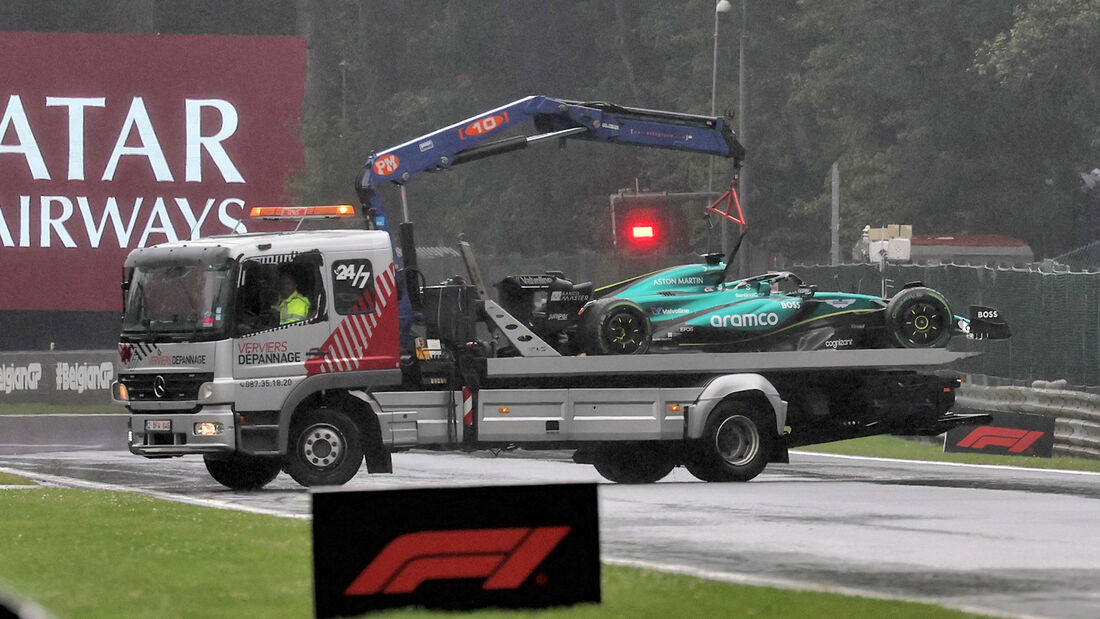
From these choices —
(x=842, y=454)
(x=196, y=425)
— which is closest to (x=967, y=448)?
(x=842, y=454)

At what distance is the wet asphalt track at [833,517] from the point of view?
12773mm

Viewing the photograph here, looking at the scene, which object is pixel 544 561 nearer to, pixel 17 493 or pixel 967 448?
pixel 17 493

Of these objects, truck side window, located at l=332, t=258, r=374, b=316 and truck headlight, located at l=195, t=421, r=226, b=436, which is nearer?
truck headlight, located at l=195, t=421, r=226, b=436

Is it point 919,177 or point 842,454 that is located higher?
point 919,177

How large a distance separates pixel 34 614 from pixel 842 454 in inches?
891

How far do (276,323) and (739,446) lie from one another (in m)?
4.98

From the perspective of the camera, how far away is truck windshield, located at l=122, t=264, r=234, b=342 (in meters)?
20.0

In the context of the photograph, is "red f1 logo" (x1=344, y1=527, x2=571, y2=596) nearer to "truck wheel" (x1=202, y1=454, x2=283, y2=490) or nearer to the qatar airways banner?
"truck wheel" (x1=202, y1=454, x2=283, y2=490)

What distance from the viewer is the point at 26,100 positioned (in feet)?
154

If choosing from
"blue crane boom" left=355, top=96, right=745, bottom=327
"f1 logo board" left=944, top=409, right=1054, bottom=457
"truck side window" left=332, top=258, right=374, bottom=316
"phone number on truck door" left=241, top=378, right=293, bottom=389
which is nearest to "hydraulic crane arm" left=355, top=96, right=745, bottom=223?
"blue crane boom" left=355, top=96, right=745, bottom=327

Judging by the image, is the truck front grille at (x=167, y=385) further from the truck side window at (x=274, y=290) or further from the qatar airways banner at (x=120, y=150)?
the qatar airways banner at (x=120, y=150)

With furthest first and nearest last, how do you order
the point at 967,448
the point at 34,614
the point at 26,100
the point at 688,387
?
1. the point at 26,100
2. the point at 967,448
3. the point at 688,387
4. the point at 34,614

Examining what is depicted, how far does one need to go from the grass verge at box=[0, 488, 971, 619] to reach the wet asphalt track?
0.64 metres

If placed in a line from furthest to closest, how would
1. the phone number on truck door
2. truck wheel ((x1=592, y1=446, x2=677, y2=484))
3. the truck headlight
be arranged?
truck wheel ((x1=592, y1=446, x2=677, y2=484)) → the phone number on truck door → the truck headlight
